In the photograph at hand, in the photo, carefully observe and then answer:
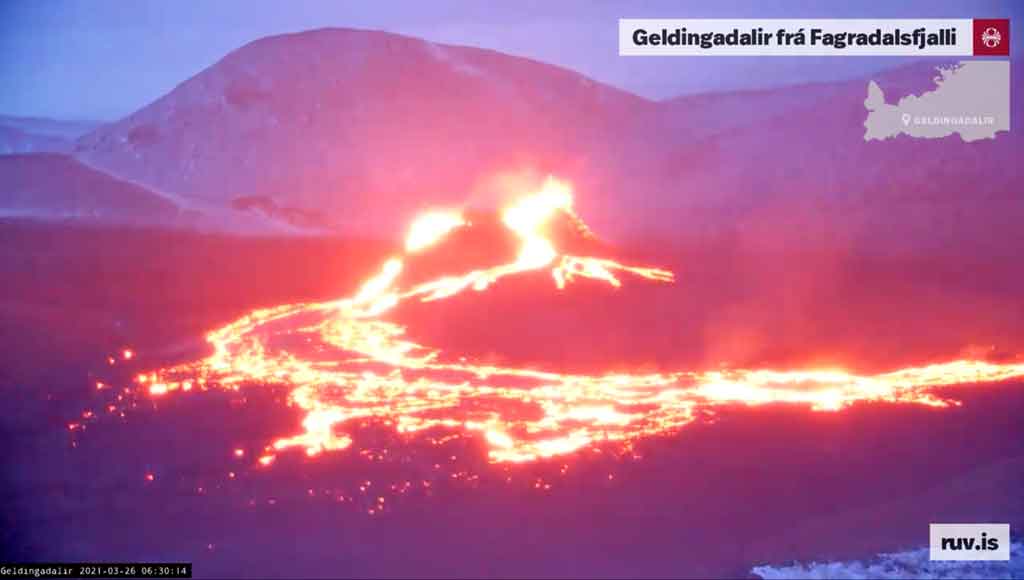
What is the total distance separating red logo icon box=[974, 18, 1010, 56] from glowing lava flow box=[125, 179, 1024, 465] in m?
1.56

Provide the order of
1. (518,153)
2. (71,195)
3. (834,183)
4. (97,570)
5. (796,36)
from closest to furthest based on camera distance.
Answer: (97,570) → (796,36) → (71,195) → (518,153) → (834,183)

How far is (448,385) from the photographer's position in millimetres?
3838

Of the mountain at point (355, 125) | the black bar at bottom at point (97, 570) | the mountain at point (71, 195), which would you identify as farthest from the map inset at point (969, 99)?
the mountain at point (71, 195)

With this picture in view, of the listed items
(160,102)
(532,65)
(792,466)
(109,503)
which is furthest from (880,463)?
(160,102)

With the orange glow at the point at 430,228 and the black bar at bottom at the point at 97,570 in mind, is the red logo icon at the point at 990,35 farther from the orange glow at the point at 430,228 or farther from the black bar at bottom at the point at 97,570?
the black bar at bottom at the point at 97,570

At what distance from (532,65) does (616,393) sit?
187cm

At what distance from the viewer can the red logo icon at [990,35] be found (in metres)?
3.50

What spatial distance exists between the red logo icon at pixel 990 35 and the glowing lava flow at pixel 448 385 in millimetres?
1562

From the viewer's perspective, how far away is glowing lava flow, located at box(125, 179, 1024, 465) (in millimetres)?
3424

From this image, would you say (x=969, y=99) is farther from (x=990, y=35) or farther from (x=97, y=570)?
(x=97, y=570)

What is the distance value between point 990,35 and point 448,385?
2.87m

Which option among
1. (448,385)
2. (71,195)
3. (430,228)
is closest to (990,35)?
(448,385)

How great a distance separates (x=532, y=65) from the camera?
4.41m

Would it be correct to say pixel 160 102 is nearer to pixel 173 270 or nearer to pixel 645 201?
pixel 173 270
